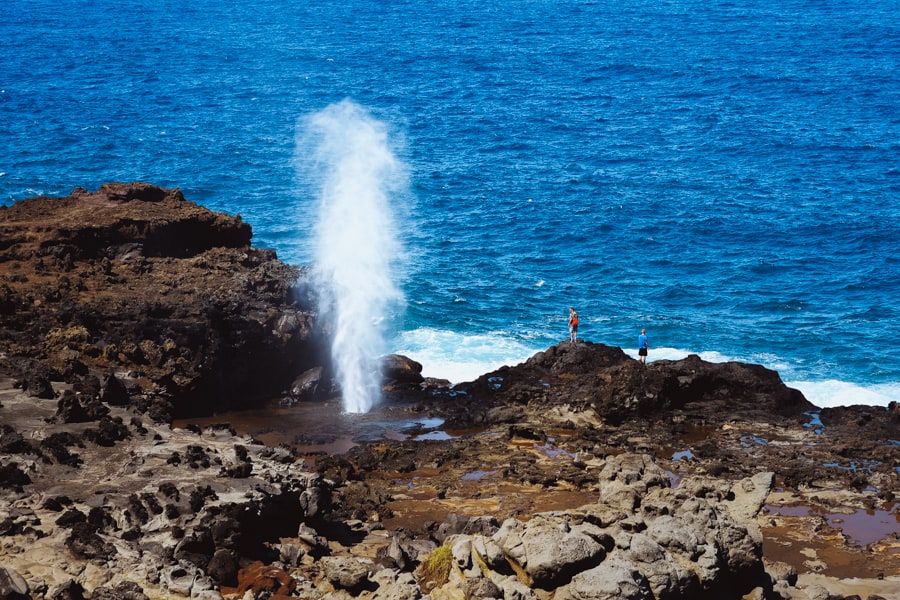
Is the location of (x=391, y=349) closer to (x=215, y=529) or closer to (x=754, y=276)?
(x=754, y=276)

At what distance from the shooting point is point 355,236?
4503 cm

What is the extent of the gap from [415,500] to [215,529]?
659cm

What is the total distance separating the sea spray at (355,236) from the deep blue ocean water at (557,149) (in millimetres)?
1090

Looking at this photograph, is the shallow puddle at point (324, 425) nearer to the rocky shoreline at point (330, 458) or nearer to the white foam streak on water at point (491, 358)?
the rocky shoreline at point (330, 458)

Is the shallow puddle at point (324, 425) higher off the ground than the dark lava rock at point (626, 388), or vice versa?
the dark lava rock at point (626, 388)

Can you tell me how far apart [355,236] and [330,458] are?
18.3 m

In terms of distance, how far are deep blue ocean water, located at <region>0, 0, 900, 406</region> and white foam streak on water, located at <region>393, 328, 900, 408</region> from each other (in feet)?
0.48

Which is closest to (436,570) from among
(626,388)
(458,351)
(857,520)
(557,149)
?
(857,520)

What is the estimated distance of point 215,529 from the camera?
20.4m

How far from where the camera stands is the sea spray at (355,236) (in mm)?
35906

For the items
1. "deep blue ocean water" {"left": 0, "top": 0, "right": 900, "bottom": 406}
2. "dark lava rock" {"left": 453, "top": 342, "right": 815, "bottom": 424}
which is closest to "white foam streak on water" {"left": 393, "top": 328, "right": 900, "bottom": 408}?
"deep blue ocean water" {"left": 0, "top": 0, "right": 900, "bottom": 406}

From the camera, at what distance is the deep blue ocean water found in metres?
46.9

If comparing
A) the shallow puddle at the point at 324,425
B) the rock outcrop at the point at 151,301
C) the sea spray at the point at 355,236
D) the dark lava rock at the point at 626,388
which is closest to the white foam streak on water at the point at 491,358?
the sea spray at the point at 355,236

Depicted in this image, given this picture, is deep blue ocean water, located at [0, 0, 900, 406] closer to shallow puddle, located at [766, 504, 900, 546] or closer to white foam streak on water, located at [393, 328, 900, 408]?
white foam streak on water, located at [393, 328, 900, 408]
